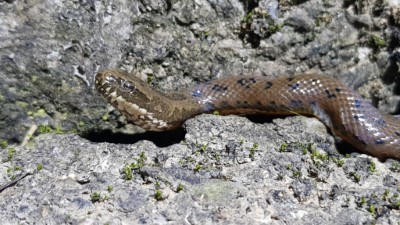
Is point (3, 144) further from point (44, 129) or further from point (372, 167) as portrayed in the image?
point (372, 167)

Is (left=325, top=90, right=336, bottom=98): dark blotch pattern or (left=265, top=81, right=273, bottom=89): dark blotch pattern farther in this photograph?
(left=265, top=81, right=273, bottom=89): dark blotch pattern

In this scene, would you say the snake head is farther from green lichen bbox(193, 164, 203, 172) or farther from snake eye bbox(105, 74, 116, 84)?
green lichen bbox(193, 164, 203, 172)

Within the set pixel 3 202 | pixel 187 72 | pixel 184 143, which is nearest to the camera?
pixel 3 202

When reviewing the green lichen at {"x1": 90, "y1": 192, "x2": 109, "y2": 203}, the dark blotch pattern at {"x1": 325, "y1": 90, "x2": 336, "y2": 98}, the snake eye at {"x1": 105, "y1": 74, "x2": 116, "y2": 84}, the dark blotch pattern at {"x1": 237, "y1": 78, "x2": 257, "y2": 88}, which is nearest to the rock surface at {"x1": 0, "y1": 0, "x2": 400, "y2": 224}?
the green lichen at {"x1": 90, "y1": 192, "x2": 109, "y2": 203}

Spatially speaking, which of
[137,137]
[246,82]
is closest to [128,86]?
[137,137]

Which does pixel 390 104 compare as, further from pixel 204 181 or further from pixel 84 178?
pixel 84 178

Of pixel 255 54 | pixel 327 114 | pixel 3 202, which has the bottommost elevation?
pixel 3 202

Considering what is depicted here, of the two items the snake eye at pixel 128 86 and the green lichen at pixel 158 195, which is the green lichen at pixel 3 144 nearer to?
the snake eye at pixel 128 86

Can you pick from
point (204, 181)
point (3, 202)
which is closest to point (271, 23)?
point (204, 181)
